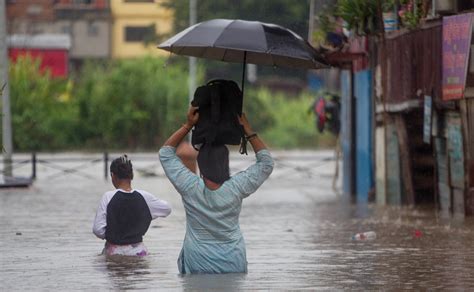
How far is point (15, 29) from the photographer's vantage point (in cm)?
8150

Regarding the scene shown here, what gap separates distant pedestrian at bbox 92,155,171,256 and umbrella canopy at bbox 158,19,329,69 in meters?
1.30

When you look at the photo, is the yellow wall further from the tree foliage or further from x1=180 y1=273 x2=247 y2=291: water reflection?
x1=180 y1=273 x2=247 y2=291: water reflection

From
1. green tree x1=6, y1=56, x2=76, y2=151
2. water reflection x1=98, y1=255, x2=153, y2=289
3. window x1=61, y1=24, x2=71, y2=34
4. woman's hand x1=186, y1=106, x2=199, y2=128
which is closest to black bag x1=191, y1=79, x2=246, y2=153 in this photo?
woman's hand x1=186, y1=106, x2=199, y2=128

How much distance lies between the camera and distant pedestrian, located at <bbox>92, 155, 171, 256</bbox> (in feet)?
47.6

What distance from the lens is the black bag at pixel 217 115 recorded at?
11750 mm

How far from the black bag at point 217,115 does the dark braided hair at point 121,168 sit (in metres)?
2.66

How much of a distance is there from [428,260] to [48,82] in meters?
49.1

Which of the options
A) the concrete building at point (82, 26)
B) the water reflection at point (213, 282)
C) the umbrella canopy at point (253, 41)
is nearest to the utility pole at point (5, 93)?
the umbrella canopy at point (253, 41)

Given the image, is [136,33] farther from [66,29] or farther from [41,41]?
[41,41]

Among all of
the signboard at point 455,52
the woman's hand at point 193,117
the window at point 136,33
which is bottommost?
the woman's hand at point 193,117

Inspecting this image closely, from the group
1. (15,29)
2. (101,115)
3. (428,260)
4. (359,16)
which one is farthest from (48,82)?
(428,260)

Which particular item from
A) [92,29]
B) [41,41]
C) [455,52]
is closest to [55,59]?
[41,41]

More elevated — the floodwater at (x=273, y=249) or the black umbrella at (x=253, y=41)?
the black umbrella at (x=253, y=41)

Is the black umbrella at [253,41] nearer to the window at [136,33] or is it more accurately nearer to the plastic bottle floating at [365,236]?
the plastic bottle floating at [365,236]
